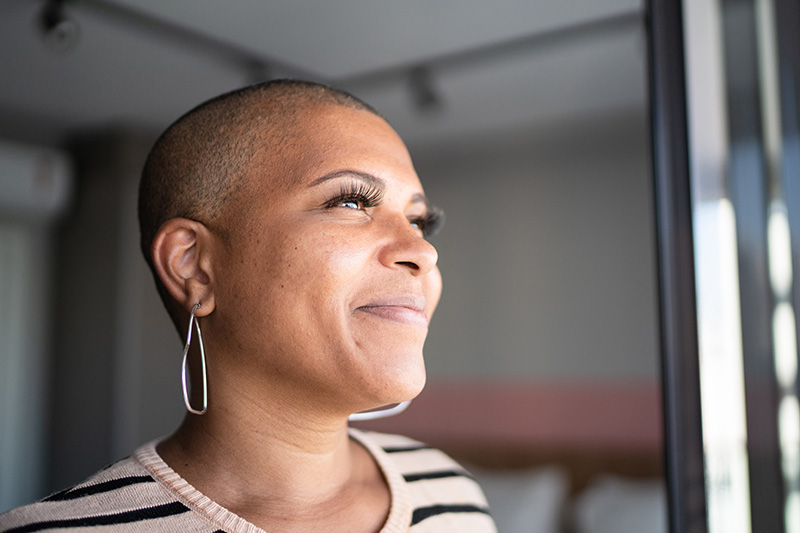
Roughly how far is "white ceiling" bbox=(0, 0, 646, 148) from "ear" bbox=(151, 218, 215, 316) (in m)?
1.05

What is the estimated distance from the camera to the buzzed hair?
85 centimetres

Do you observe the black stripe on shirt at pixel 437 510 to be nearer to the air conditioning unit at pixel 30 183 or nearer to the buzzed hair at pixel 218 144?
the buzzed hair at pixel 218 144

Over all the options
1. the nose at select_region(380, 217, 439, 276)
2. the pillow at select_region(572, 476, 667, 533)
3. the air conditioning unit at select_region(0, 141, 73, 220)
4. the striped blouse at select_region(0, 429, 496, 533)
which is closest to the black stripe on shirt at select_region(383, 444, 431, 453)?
the striped blouse at select_region(0, 429, 496, 533)

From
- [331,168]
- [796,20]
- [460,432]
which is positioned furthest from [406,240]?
[460,432]

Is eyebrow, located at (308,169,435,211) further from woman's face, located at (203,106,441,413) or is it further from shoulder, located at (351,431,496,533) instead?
shoulder, located at (351,431,496,533)

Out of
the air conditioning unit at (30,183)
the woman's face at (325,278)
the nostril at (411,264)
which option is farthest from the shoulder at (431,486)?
the air conditioning unit at (30,183)

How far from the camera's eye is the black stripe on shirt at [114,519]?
2.43 ft

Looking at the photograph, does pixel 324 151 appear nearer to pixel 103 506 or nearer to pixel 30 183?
pixel 103 506

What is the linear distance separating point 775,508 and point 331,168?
0.62 meters

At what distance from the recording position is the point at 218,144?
87 centimetres

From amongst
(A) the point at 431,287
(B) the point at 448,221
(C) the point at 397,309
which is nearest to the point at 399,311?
(C) the point at 397,309

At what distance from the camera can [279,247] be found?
2.55 ft

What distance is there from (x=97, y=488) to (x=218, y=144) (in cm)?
44

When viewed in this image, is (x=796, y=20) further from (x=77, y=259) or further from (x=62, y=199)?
(x=77, y=259)
